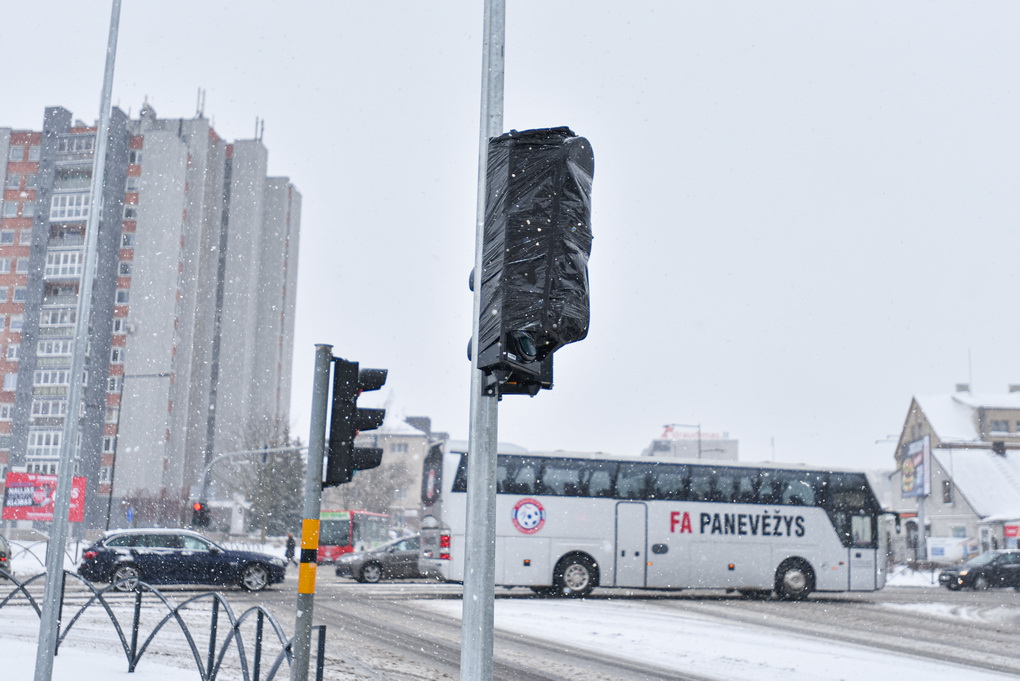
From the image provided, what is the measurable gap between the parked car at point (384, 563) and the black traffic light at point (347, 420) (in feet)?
76.0

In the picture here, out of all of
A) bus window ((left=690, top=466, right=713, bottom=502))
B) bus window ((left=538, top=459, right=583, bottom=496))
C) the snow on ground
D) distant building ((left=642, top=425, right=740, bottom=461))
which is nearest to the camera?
the snow on ground

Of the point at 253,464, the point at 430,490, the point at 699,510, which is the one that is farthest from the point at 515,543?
the point at 253,464

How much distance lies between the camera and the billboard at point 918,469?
170 feet

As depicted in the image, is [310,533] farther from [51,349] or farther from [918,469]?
[51,349]

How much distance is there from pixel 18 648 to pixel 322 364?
23.5ft

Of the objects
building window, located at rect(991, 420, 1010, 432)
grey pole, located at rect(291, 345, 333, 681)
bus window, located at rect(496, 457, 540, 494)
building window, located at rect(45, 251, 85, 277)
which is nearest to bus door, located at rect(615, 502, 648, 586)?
bus window, located at rect(496, 457, 540, 494)

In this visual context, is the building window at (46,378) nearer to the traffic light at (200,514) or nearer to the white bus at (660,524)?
the traffic light at (200,514)

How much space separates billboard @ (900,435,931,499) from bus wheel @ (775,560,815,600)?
28.9 m

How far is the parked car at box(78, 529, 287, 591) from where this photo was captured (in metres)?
21.4

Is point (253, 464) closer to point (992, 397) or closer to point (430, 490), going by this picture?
point (430, 490)

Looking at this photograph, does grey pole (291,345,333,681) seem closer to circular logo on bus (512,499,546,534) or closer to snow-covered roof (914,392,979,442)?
circular logo on bus (512,499,546,534)

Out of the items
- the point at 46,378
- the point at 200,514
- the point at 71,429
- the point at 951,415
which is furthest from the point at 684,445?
the point at 71,429

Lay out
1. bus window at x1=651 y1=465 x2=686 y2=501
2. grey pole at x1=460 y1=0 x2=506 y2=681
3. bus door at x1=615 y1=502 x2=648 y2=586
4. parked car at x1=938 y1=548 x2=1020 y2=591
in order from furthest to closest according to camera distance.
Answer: parked car at x1=938 y1=548 x2=1020 y2=591
bus window at x1=651 y1=465 x2=686 y2=501
bus door at x1=615 y1=502 x2=648 y2=586
grey pole at x1=460 y1=0 x2=506 y2=681

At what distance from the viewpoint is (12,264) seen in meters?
74.9
